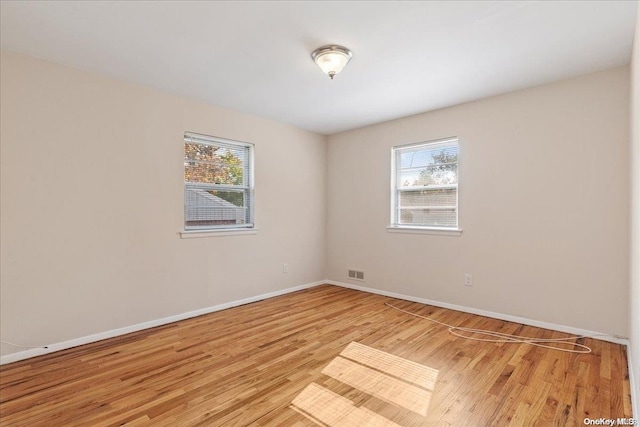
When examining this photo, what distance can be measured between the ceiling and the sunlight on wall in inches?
99.2

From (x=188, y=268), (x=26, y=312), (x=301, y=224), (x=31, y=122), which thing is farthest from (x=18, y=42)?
(x=301, y=224)

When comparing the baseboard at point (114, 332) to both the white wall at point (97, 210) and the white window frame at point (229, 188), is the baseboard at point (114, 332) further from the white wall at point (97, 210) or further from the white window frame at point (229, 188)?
the white window frame at point (229, 188)

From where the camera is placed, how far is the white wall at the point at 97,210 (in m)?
2.59

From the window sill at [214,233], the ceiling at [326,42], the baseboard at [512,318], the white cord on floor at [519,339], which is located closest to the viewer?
the ceiling at [326,42]

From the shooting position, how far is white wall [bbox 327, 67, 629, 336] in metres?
2.85

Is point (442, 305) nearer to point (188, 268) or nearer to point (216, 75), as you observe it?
point (188, 268)

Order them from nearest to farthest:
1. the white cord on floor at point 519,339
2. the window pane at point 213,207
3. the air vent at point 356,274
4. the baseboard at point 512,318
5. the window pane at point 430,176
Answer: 1. the white cord on floor at point 519,339
2. the baseboard at point 512,318
3. the window pane at point 213,207
4. the window pane at point 430,176
5. the air vent at point 356,274

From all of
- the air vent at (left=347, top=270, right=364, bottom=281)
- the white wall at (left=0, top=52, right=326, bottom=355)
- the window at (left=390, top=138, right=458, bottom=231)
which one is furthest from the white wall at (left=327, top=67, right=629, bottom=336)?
the white wall at (left=0, top=52, right=326, bottom=355)

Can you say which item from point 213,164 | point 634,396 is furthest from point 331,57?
point 634,396

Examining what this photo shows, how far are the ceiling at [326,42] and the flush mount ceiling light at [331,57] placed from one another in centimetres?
6

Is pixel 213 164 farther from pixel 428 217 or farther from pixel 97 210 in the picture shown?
pixel 428 217

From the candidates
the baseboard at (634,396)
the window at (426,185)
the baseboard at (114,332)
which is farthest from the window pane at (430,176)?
the baseboard at (114,332)

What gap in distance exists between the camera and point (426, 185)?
4.23 metres

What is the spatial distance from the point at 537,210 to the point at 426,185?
1.33m
